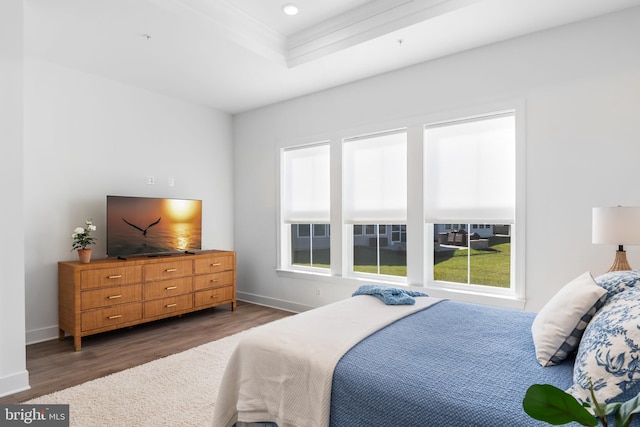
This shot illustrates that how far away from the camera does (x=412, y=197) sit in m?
3.86

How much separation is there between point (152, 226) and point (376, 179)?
269 cm

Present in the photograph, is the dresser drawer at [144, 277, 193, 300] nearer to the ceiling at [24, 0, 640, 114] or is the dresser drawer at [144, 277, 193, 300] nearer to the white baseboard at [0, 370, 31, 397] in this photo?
Result: the white baseboard at [0, 370, 31, 397]

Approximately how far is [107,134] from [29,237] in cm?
138

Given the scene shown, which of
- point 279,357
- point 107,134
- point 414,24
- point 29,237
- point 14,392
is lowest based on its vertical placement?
point 14,392

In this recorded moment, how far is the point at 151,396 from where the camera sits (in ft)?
8.39

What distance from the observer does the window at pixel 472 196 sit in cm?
338

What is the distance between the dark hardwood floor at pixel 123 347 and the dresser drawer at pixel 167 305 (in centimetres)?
19

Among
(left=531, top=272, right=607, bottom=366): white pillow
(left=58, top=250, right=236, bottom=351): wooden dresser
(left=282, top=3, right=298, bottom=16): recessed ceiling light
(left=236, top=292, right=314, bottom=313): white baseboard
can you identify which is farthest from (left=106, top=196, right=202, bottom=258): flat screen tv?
(left=531, top=272, right=607, bottom=366): white pillow

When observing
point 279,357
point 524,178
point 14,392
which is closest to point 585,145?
point 524,178

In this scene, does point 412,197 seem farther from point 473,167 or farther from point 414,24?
point 414,24

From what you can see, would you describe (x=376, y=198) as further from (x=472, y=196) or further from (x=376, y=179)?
(x=472, y=196)

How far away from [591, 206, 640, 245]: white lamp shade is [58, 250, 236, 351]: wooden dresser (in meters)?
3.97

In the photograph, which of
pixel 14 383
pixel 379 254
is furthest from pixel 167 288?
pixel 379 254

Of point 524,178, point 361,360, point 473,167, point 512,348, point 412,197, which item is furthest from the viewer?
point 412,197
